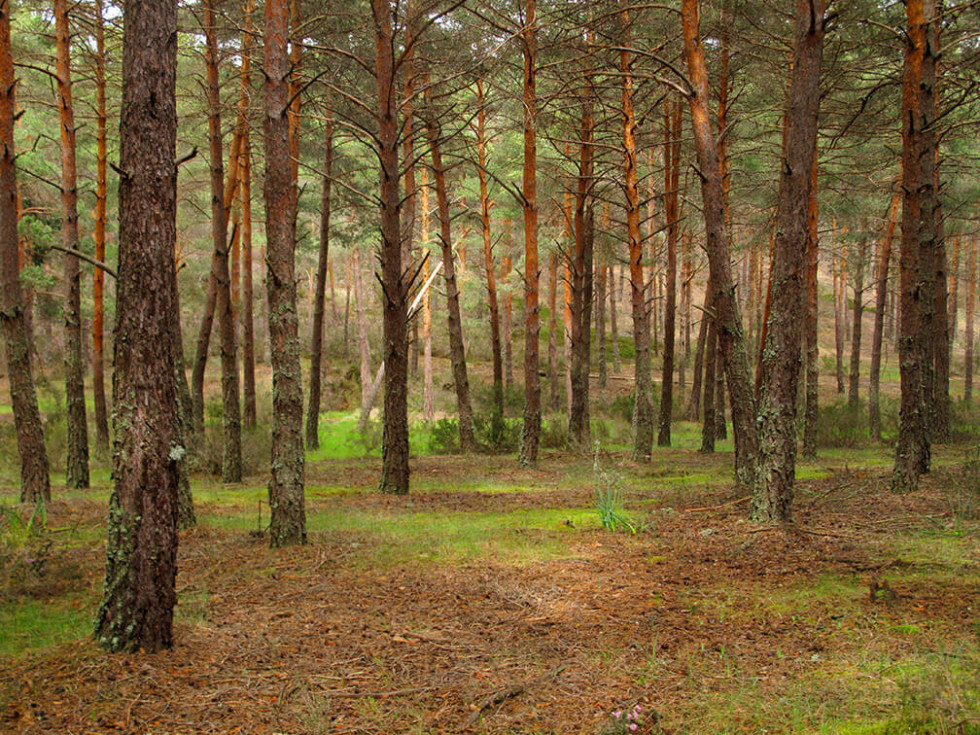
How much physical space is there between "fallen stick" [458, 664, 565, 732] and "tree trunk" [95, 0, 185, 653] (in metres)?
2.00

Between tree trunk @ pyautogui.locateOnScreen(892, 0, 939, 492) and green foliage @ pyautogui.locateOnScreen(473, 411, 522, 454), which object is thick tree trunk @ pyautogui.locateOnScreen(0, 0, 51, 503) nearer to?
green foliage @ pyautogui.locateOnScreen(473, 411, 522, 454)

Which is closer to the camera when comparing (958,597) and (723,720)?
(723,720)

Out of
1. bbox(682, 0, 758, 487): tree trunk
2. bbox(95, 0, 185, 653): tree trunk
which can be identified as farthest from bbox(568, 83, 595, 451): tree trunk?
bbox(95, 0, 185, 653): tree trunk

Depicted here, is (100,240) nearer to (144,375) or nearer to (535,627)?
(144,375)

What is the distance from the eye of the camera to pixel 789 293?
6742 mm

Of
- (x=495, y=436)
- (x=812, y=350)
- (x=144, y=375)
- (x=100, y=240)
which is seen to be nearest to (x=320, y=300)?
(x=100, y=240)

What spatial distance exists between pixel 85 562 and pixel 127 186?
398 centimetres

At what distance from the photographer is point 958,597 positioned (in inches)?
181

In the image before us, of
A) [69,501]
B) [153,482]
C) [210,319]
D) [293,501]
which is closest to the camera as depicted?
[153,482]

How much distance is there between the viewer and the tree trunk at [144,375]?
13.4 ft

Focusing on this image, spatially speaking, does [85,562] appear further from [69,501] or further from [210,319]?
[210,319]

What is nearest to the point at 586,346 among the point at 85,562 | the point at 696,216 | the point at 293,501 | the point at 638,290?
the point at 638,290

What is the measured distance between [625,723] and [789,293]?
4.77 metres

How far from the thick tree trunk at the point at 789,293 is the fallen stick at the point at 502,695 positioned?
3.77 meters
